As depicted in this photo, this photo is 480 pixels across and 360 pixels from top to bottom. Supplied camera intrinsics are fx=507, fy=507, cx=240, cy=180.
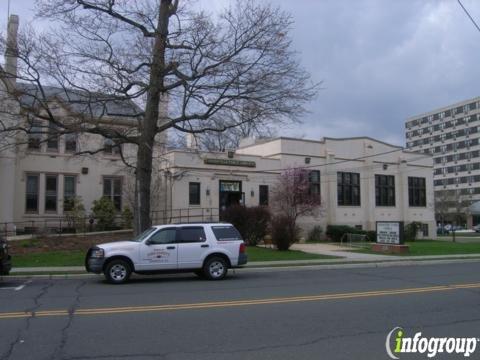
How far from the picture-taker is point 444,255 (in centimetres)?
2522

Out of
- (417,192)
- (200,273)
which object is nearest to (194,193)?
(200,273)

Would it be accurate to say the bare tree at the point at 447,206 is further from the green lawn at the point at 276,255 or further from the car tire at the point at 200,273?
the car tire at the point at 200,273

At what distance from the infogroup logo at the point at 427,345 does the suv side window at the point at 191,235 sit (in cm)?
882

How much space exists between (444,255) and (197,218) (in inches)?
619

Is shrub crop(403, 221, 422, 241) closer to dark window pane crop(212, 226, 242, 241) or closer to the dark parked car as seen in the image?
dark window pane crop(212, 226, 242, 241)

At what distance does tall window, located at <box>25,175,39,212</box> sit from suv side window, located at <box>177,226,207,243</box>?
2020cm

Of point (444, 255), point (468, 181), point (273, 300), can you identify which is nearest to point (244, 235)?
point (444, 255)

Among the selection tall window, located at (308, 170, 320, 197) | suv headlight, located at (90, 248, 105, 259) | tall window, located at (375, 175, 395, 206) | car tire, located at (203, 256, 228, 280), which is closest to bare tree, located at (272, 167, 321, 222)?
tall window, located at (308, 170, 320, 197)

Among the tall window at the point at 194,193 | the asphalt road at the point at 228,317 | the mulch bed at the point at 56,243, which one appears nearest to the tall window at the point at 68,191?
the mulch bed at the point at 56,243

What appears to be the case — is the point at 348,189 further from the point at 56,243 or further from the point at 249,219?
the point at 56,243

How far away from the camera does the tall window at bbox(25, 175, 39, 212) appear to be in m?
32.4

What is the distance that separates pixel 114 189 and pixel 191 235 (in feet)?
68.9

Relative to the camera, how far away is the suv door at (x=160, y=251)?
49.5 feet

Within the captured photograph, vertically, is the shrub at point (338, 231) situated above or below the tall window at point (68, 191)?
below
